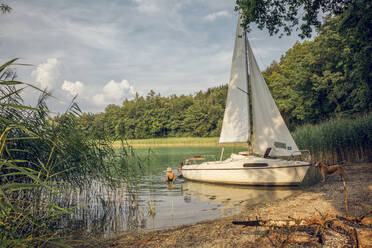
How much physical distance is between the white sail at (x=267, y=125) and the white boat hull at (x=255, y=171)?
2.66 ft

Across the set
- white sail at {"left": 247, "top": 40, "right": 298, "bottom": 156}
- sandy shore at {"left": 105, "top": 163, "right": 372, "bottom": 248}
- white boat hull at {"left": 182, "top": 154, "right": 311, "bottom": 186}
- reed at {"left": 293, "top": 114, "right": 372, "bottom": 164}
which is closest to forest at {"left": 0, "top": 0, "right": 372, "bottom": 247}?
reed at {"left": 293, "top": 114, "right": 372, "bottom": 164}

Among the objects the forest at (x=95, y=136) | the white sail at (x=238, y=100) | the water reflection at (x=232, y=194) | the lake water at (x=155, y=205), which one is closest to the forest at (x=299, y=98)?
the forest at (x=95, y=136)

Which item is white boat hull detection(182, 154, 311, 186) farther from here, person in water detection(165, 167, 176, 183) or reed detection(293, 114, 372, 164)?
reed detection(293, 114, 372, 164)

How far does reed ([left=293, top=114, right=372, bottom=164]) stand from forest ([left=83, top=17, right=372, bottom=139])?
2.84 m

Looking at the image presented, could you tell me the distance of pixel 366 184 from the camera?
25.5 feet

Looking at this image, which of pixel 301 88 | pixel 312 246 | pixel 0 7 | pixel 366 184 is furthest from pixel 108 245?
pixel 301 88

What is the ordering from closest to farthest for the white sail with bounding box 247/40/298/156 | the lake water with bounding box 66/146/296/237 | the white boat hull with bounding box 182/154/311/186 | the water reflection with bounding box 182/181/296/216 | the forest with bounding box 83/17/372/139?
the lake water with bounding box 66/146/296/237 < the water reflection with bounding box 182/181/296/216 < the white boat hull with bounding box 182/154/311/186 < the white sail with bounding box 247/40/298/156 < the forest with bounding box 83/17/372/139

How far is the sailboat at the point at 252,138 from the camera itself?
1092cm

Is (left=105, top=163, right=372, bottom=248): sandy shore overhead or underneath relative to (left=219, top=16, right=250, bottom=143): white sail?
underneath

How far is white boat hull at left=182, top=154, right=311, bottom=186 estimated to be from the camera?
419 inches

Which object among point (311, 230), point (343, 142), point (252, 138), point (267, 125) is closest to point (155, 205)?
point (311, 230)

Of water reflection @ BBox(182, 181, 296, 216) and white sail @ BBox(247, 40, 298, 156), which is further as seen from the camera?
white sail @ BBox(247, 40, 298, 156)

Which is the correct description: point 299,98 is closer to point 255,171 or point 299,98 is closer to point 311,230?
point 255,171

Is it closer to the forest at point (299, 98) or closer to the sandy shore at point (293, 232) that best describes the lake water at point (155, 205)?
the sandy shore at point (293, 232)
